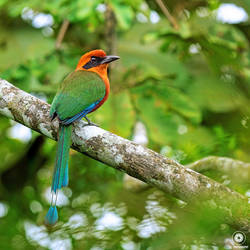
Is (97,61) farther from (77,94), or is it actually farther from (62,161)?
(62,161)

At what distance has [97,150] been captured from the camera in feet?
10.1

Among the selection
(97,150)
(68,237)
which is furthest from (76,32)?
(68,237)

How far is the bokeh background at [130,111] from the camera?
9.04 feet

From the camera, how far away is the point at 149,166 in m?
2.91

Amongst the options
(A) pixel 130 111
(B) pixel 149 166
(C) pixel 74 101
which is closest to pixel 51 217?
(B) pixel 149 166

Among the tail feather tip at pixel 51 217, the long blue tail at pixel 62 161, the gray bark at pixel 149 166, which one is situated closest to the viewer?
the gray bark at pixel 149 166

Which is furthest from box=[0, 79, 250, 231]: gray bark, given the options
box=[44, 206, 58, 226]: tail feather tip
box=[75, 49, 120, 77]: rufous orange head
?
box=[75, 49, 120, 77]: rufous orange head

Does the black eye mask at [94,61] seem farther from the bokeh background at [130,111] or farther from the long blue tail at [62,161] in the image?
the long blue tail at [62,161]

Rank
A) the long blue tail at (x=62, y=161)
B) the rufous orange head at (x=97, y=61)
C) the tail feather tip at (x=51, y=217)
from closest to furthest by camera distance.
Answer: the tail feather tip at (x=51, y=217) → the long blue tail at (x=62, y=161) → the rufous orange head at (x=97, y=61)

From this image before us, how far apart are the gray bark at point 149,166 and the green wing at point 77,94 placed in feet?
0.38

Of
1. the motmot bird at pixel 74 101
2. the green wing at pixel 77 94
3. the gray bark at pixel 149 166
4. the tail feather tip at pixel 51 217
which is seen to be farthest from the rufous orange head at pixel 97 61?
the tail feather tip at pixel 51 217

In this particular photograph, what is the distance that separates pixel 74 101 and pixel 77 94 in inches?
4.8

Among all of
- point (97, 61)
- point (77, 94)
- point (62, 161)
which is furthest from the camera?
point (97, 61)

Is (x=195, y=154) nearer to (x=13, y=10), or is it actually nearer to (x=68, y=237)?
(x=68, y=237)
